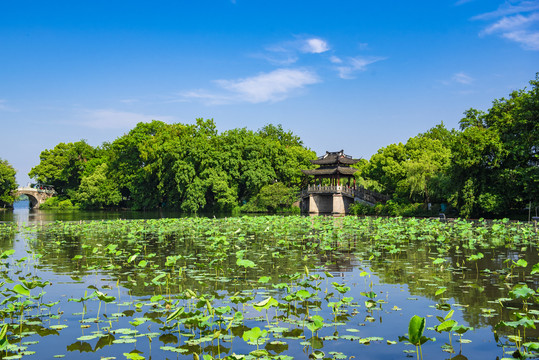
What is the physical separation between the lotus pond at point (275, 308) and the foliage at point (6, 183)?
55888 mm

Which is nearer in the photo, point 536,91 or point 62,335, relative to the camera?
point 62,335

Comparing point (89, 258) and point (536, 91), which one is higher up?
point (536, 91)

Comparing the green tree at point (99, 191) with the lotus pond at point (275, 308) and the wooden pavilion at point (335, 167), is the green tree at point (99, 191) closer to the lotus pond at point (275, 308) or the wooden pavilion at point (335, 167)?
the wooden pavilion at point (335, 167)

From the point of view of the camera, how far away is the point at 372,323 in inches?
248

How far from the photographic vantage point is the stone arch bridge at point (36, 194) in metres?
70.3

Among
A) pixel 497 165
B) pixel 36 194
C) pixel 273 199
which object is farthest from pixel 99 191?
pixel 497 165

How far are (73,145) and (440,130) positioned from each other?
54.0 meters

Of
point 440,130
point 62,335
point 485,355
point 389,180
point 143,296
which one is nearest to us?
point 485,355

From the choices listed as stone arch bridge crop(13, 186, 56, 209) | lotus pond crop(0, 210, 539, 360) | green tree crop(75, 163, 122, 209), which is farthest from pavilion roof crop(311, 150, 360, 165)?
stone arch bridge crop(13, 186, 56, 209)

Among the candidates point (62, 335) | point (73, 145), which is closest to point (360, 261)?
point (62, 335)

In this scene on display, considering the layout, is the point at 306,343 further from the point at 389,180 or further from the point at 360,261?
the point at 389,180

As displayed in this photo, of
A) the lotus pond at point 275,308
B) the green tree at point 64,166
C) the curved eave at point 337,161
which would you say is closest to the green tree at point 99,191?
the green tree at point 64,166

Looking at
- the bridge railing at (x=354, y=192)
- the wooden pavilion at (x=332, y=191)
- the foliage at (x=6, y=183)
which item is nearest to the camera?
the bridge railing at (x=354, y=192)

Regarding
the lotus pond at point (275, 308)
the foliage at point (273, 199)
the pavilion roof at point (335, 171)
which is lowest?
the lotus pond at point (275, 308)
